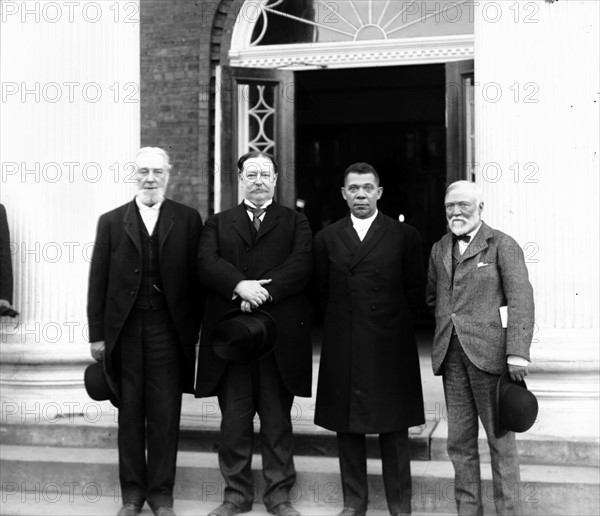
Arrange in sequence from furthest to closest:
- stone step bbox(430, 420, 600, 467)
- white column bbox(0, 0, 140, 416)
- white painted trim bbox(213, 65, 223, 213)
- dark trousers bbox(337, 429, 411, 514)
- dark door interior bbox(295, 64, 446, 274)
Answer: dark door interior bbox(295, 64, 446, 274) < white painted trim bbox(213, 65, 223, 213) < white column bbox(0, 0, 140, 416) < stone step bbox(430, 420, 600, 467) < dark trousers bbox(337, 429, 411, 514)

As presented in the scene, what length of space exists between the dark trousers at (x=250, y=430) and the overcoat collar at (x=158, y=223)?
86 centimetres

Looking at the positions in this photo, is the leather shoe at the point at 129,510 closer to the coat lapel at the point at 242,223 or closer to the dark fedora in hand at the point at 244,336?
the dark fedora in hand at the point at 244,336

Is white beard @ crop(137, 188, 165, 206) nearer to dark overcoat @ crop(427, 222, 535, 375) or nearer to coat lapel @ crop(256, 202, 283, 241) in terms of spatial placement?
coat lapel @ crop(256, 202, 283, 241)

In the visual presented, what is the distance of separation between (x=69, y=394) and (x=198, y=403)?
3.22ft

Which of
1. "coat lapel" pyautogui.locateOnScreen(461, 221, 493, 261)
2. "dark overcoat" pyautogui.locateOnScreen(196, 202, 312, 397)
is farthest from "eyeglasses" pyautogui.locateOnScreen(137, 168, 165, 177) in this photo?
"coat lapel" pyautogui.locateOnScreen(461, 221, 493, 261)

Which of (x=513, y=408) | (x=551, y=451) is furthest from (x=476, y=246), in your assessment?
(x=551, y=451)

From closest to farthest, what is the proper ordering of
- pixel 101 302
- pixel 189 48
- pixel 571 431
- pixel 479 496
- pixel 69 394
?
pixel 479 496 < pixel 101 302 < pixel 571 431 < pixel 69 394 < pixel 189 48

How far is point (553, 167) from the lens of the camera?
549 centimetres

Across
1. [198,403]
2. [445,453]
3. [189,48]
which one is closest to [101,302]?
[198,403]

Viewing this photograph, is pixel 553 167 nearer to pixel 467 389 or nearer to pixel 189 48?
pixel 467 389

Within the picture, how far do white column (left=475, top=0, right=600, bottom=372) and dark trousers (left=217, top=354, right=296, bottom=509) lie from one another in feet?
5.97

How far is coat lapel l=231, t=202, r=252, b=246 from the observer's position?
16.3ft

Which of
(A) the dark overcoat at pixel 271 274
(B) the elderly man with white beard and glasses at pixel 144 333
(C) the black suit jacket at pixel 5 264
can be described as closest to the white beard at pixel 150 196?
(B) the elderly man with white beard and glasses at pixel 144 333

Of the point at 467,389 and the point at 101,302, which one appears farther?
the point at 101,302
